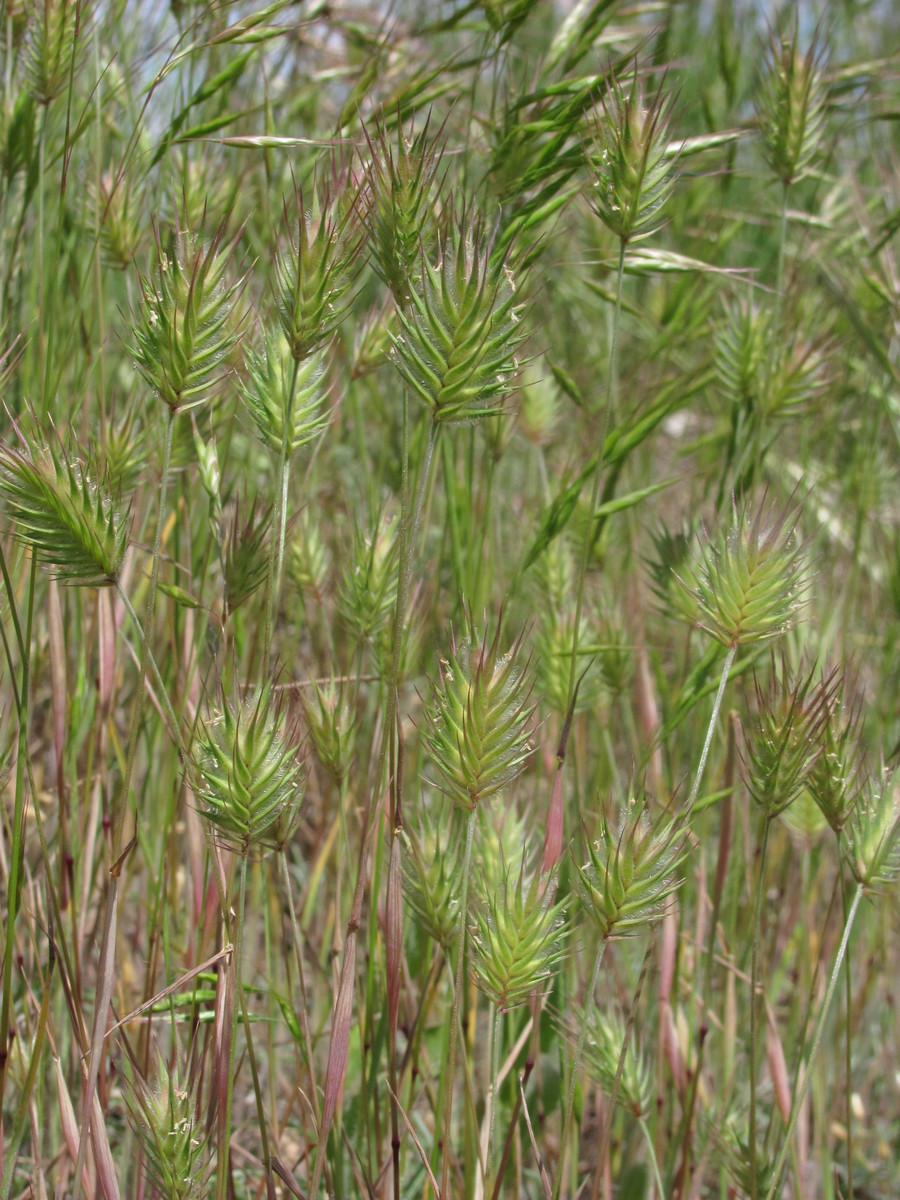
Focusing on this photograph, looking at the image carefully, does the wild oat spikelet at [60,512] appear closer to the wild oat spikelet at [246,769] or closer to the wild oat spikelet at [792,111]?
the wild oat spikelet at [246,769]

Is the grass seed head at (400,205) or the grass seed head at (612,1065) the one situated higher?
the grass seed head at (400,205)

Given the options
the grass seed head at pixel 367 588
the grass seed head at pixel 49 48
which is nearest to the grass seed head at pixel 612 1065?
the grass seed head at pixel 367 588

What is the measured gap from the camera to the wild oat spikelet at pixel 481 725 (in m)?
0.58

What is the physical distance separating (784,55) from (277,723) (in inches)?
27.6

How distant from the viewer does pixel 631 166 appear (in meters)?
0.64

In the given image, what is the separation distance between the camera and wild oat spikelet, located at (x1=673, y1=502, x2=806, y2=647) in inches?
25.8

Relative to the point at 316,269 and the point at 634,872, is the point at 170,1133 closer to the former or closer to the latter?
the point at 634,872

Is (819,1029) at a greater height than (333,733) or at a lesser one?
lesser

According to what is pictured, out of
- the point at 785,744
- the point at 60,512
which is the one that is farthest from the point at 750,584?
the point at 60,512

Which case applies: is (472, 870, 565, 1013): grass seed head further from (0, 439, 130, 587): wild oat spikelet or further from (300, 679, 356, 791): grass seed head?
(0, 439, 130, 587): wild oat spikelet

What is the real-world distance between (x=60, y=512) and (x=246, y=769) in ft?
0.57

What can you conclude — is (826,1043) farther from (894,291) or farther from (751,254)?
(751,254)

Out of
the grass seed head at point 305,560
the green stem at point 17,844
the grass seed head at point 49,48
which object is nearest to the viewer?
the green stem at point 17,844

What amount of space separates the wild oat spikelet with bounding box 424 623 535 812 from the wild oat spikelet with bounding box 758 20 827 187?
522 millimetres
